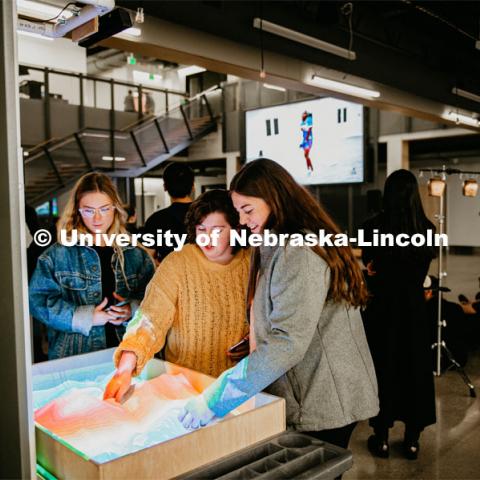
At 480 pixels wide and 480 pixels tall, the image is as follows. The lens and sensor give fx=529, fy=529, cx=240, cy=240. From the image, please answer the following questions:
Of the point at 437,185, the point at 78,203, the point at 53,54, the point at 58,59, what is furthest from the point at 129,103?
the point at 78,203

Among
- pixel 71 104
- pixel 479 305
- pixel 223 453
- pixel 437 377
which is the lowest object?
pixel 437 377

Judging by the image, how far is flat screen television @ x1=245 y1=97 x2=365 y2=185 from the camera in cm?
1153

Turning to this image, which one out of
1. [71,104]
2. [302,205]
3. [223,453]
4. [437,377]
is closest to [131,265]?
[302,205]

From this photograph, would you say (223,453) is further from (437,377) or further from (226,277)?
(437,377)

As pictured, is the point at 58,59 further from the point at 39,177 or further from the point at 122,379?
the point at 122,379

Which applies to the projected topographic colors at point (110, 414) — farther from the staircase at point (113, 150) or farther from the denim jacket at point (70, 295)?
the staircase at point (113, 150)

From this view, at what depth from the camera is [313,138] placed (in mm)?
12211

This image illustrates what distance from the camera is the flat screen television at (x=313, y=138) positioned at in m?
11.5

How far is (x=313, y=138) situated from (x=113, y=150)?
4511mm

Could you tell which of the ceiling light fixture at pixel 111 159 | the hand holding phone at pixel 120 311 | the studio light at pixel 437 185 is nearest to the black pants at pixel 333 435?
the hand holding phone at pixel 120 311

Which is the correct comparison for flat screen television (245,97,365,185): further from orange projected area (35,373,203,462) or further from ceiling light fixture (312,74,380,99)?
orange projected area (35,373,203,462)

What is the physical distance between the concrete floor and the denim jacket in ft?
5.95

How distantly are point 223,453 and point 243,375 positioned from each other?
0.19m

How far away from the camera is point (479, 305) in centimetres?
564
